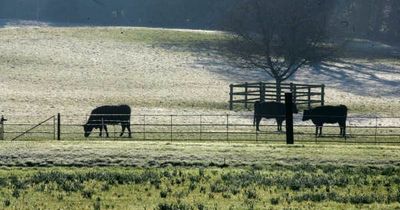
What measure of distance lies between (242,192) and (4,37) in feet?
210

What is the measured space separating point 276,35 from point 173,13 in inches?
2155

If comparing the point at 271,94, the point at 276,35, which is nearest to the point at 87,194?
the point at 271,94

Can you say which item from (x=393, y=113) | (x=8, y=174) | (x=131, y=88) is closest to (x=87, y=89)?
(x=131, y=88)

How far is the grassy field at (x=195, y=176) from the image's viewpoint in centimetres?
1994

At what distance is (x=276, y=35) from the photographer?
70938mm

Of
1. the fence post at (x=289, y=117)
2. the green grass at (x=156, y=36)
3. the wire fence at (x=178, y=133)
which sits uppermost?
the green grass at (x=156, y=36)

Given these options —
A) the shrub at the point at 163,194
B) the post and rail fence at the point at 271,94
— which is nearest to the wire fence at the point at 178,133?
the post and rail fence at the point at 271,94

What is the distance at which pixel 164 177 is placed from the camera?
2372 cm

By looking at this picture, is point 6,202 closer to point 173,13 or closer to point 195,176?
point 195,176

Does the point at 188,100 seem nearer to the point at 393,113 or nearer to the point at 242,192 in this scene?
the point at 393,113

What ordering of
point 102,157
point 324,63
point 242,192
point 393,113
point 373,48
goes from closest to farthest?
point 242,192
point 102,157
point 393,113
point 324,63
point 373,48

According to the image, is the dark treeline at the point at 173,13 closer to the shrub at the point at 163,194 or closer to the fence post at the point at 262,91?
the fence post at the point at 262,91

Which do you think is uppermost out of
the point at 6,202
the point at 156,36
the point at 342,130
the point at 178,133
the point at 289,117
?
the point at 156,36

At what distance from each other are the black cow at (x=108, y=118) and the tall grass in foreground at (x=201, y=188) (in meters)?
14.3
